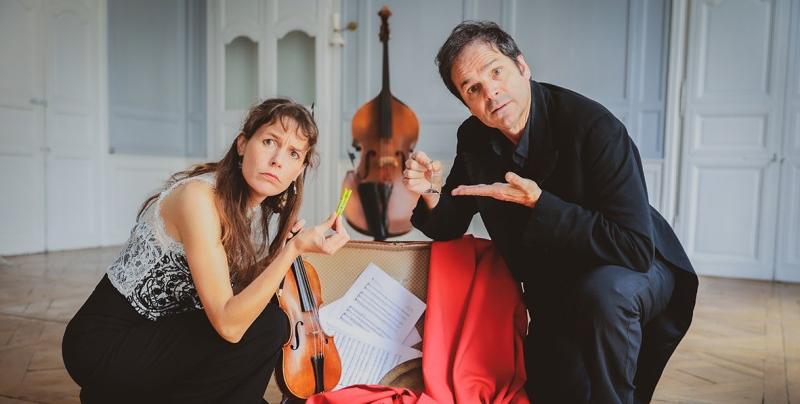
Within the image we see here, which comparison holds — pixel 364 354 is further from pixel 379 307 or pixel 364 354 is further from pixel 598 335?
pixel 598 335

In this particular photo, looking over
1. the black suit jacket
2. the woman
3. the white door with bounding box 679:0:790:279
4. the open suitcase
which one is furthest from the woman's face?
the white door with bounding box 679:0:790:279

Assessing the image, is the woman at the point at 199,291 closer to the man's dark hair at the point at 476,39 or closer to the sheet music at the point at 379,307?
the sheet music at the point at 379,307

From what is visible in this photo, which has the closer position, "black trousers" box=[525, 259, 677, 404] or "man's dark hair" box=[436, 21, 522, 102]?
"black trousers" box=[525, 259, 677, 404]

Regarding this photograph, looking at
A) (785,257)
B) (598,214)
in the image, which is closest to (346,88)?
(785,257)

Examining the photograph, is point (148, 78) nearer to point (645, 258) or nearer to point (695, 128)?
point (695, 128)

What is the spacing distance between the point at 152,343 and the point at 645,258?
3.62 ft

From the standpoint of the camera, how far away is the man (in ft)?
4.21

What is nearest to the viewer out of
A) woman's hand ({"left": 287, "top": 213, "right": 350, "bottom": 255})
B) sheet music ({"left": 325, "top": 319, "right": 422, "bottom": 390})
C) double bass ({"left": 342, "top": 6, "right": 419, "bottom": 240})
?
woman's hand ({"left": 287, "top": 213, "right": 350, "bottom": 255})

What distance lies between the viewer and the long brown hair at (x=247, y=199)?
1269 mm

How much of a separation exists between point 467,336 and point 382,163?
2.41 metres

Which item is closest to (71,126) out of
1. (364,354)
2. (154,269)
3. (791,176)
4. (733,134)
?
(154,269)

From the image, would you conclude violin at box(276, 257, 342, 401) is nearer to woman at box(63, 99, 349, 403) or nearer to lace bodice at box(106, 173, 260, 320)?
woman at box(63, 99, 349, 403)

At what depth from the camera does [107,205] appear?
17.1 ft

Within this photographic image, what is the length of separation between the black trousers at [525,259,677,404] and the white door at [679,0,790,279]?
3185 millimetres
